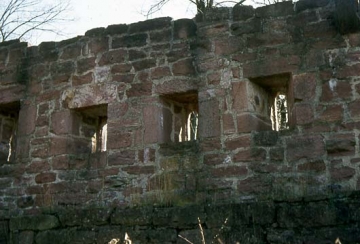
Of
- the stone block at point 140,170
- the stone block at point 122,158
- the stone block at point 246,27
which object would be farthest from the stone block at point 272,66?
the stone block at point 122,158

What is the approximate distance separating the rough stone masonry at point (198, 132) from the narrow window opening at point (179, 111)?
2cm

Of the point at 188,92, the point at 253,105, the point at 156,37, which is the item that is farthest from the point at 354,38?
the point at 156,37

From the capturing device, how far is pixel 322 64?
4.99 meters

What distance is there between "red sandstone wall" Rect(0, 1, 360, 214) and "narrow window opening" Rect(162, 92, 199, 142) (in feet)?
0.07

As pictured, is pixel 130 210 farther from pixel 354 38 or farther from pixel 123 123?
pixel 354 38

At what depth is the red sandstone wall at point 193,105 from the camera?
16.0 feet

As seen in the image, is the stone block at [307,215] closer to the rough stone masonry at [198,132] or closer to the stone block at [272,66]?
the rough stone masonry at [198,132]

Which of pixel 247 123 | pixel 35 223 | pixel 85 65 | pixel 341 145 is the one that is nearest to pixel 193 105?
pixel 247 123

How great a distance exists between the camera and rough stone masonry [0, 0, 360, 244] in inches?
180

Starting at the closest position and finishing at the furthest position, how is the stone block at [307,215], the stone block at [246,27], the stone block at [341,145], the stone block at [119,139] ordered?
the stone block at [307,215], the stone block at [341,145], the stone block at [246,27], the stone block at [119,139]

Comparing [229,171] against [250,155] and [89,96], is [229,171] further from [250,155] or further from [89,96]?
[89,96]

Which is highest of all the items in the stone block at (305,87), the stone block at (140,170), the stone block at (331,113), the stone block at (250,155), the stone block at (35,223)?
the stone block at (305,87)

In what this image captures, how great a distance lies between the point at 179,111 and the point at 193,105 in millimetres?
188

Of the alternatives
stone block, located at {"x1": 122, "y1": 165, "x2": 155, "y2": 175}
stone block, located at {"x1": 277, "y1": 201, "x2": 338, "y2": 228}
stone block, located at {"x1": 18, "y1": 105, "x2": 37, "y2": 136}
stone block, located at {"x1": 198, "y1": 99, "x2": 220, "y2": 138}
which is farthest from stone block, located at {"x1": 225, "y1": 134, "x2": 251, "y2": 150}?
stone block, located at {"x1": 18, "y1": 105, "x2": 37, "y2": 136}
